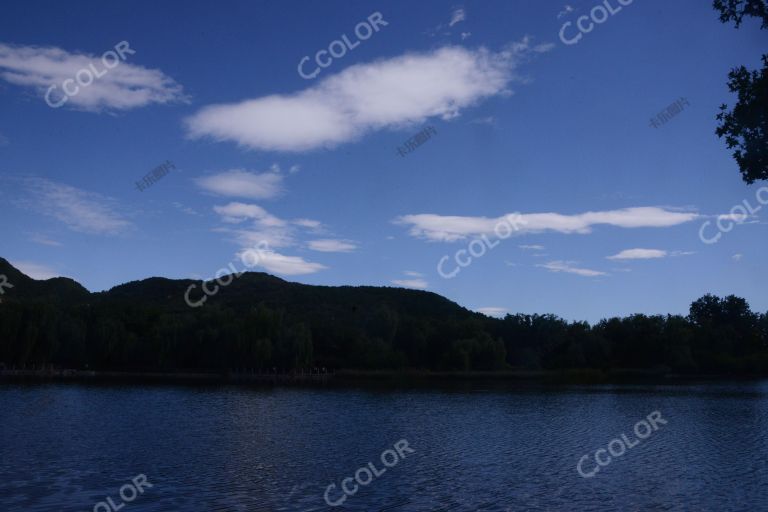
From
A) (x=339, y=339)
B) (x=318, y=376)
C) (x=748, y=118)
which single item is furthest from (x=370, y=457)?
(x=339, y=339)

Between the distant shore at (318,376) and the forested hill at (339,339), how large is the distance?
1636 millimetres

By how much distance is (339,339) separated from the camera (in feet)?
406

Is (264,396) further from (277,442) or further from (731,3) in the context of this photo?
(731,3)

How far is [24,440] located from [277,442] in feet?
35.6

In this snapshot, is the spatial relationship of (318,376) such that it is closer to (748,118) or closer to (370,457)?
(370,457)

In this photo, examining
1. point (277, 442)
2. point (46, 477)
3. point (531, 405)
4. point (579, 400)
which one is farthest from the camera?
point (579, 400)

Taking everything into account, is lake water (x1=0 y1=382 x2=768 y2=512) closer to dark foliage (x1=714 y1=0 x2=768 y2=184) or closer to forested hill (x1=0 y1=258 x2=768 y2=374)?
dark foliage (x1=714 y1=0 x2=768 y2=184)

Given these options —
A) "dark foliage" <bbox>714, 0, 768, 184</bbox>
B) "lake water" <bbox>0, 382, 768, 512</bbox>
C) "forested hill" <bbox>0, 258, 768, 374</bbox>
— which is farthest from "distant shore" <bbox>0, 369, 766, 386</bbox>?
"dark foliage" <bbox>714, 0, 768, 184</bbox>

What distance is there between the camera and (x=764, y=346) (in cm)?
16038

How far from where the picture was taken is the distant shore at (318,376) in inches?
3585

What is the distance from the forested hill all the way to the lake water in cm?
4681

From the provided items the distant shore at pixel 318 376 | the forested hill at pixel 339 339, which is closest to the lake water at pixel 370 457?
the distant shore at pixel 318 376

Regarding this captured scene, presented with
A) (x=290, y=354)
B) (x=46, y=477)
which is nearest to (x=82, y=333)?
(x=290, y=354)

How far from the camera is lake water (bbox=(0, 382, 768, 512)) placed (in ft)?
68.7
